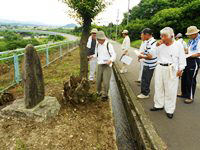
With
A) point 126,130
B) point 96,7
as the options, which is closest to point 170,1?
point 96,7

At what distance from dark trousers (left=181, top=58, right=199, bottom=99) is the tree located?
288 cm

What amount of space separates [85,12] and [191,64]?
3.17 m

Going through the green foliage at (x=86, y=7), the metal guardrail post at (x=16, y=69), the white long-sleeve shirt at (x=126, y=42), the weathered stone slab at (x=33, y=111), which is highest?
the green foliage at (x=86, y=7)

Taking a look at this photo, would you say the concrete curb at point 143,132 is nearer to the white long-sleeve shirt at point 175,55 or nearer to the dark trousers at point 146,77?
the dark trousers at point 146,77

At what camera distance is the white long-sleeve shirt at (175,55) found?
301 cm

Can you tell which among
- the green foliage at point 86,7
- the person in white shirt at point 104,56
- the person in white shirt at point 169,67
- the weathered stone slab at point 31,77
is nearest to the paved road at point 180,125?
the person in white shirt at point 169,67

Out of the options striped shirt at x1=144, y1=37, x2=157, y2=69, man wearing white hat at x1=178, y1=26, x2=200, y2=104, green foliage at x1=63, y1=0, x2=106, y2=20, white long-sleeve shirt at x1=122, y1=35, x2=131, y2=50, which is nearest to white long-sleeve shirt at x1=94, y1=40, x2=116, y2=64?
striped shirt at x1=144, y1=37, x2=157, y2=69

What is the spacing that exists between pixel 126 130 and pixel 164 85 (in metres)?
1.32

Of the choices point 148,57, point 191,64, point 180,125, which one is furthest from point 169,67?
point 191,64

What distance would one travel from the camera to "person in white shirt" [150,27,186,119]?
3.01 meters

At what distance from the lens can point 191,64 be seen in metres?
3.93

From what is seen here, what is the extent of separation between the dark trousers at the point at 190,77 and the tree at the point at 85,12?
9.46 feet

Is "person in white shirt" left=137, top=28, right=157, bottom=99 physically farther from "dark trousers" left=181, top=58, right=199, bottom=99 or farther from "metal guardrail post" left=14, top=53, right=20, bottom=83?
"metal guardrail post" left=14, top=53, right=20, bottom=83

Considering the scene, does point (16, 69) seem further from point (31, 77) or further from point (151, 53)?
point (151, 53)
